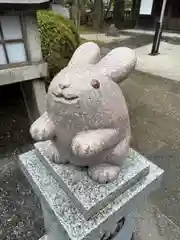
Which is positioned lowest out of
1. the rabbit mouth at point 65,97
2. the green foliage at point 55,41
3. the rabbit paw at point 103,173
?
the rabbit paw at point 103,173

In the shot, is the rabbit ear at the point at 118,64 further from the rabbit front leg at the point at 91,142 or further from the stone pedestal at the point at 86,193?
the stone pedestal at the point at 86,193

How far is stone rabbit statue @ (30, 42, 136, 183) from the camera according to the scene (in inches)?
26.8

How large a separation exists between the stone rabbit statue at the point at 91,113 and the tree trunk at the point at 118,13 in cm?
914

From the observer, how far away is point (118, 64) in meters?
0.78

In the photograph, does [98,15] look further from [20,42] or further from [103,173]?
[103,173]

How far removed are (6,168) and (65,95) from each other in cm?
137

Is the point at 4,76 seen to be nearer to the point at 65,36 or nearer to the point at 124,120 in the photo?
the point at 65,36

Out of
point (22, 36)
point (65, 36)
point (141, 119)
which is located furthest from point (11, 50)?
point (141, 119)

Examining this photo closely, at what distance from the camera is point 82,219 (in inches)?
31.7

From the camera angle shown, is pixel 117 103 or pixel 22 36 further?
pixel 22 36

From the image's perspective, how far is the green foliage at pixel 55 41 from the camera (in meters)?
2.12

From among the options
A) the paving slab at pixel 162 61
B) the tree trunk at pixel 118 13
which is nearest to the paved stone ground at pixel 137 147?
the paving slab at pixel 162 61

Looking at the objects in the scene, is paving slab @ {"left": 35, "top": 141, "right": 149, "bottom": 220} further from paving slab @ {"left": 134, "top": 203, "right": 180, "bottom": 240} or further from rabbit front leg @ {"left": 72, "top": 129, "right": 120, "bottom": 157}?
paving slab @ {"left": 134, "top": 203, "right": 180, "bottom": 240}

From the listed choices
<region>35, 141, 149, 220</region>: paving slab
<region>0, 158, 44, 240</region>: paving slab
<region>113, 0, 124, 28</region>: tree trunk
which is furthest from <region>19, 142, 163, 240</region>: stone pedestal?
<region>113, 0, 124, 28</region>: tree trunk
